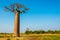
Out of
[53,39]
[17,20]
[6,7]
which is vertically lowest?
[53,39]

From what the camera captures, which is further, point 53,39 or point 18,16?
point 18,16

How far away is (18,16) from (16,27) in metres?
1.82

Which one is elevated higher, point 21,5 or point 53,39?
point 21,5

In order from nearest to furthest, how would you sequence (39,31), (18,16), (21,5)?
(21,5), (18,16), (39,31)

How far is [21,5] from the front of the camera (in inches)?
996

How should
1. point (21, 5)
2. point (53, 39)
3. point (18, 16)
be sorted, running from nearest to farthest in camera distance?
point (53, 39)
point (21, 5)
point (18, 16)

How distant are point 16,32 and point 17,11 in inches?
126

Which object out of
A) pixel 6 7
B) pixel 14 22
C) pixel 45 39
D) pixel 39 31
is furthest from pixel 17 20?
pixel 39 31

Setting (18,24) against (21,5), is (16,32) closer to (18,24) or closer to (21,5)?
(18,24)

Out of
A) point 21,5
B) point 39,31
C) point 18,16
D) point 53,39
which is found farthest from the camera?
point 39,31

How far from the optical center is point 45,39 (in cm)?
1112

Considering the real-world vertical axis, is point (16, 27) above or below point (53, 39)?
above

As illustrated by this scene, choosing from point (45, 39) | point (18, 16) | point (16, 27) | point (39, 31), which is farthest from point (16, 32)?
point (39, 31)

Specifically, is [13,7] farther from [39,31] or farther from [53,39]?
[39,31]
